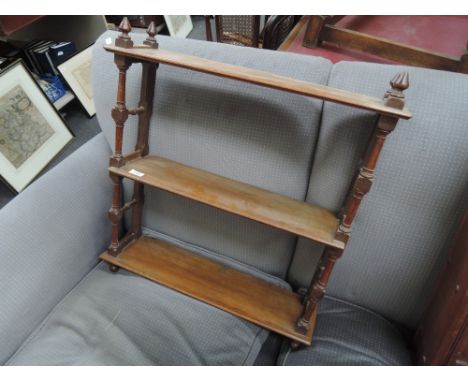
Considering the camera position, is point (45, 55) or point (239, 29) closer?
point (45, 55)

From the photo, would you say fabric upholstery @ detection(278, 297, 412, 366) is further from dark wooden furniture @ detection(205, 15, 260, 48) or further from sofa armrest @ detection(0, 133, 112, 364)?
dark wooden furniture @ detection(205, 15, 260, 48)

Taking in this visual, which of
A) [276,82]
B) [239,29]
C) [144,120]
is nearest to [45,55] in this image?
[239,29]

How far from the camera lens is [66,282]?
0.97 metres

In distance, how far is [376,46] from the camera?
144cm

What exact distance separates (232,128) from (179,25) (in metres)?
2.38

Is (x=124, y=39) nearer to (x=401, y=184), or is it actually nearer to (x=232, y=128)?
(x=232, y=128)

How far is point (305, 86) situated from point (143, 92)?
49 cm

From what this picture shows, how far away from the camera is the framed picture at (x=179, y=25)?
8.87 ft

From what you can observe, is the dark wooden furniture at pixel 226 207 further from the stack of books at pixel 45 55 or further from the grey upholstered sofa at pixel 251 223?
the stack of books at pixel 45 55

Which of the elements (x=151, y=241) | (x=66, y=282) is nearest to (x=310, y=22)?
(x=151, y=241)

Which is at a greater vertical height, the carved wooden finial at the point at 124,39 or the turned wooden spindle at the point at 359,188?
the carved wooden finial at the point at 124,39

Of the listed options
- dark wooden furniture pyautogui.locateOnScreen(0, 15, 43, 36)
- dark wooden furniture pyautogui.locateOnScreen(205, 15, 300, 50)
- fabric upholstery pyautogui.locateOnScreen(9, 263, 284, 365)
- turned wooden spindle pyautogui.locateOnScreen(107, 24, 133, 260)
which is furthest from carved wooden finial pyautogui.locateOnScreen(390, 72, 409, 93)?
dark wooden furniture pyautogui.locateOnScreen(0, 15, 43, 36)

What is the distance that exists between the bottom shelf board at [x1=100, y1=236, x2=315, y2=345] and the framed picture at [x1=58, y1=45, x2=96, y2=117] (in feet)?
4.02

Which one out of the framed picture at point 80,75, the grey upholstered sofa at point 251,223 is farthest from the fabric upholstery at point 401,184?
the framed picture at point 80,75
